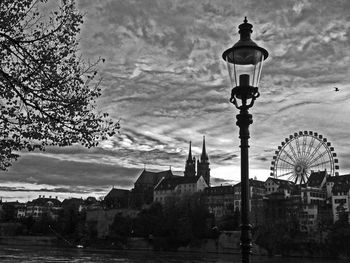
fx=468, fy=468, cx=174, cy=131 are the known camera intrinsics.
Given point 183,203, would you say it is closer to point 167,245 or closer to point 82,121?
point 167,245

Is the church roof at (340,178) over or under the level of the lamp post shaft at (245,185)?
over

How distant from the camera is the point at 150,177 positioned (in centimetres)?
14625

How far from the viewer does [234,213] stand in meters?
98.1

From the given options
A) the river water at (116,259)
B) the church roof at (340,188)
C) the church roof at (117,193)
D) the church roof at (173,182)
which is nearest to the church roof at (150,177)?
the church roof at (117,193)

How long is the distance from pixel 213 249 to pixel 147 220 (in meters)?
19.1

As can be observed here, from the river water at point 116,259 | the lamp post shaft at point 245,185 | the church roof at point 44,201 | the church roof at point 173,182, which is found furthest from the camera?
the church roof at point 44,201

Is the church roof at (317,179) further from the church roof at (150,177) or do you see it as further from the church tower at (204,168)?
the church roof at (150,177)

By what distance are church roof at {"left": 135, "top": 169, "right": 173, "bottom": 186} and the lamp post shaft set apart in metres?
138

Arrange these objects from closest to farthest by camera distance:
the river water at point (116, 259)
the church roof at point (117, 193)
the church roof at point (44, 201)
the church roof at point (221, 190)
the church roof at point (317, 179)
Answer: the river water at point (116, 259) → the church roof at point (317, 179) → the church roof at point (221, 190) → the church roof at point (117, 193) → the church roof at point (44, 201)

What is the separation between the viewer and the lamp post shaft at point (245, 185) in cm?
658

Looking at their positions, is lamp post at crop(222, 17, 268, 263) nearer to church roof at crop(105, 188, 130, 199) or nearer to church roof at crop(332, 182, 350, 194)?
church roof at crop(332, 182, 350, 194)

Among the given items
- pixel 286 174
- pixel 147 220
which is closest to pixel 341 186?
pixel 286 174

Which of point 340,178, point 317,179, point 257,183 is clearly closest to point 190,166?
point 257,183

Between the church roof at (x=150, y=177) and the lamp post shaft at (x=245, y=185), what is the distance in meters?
138
